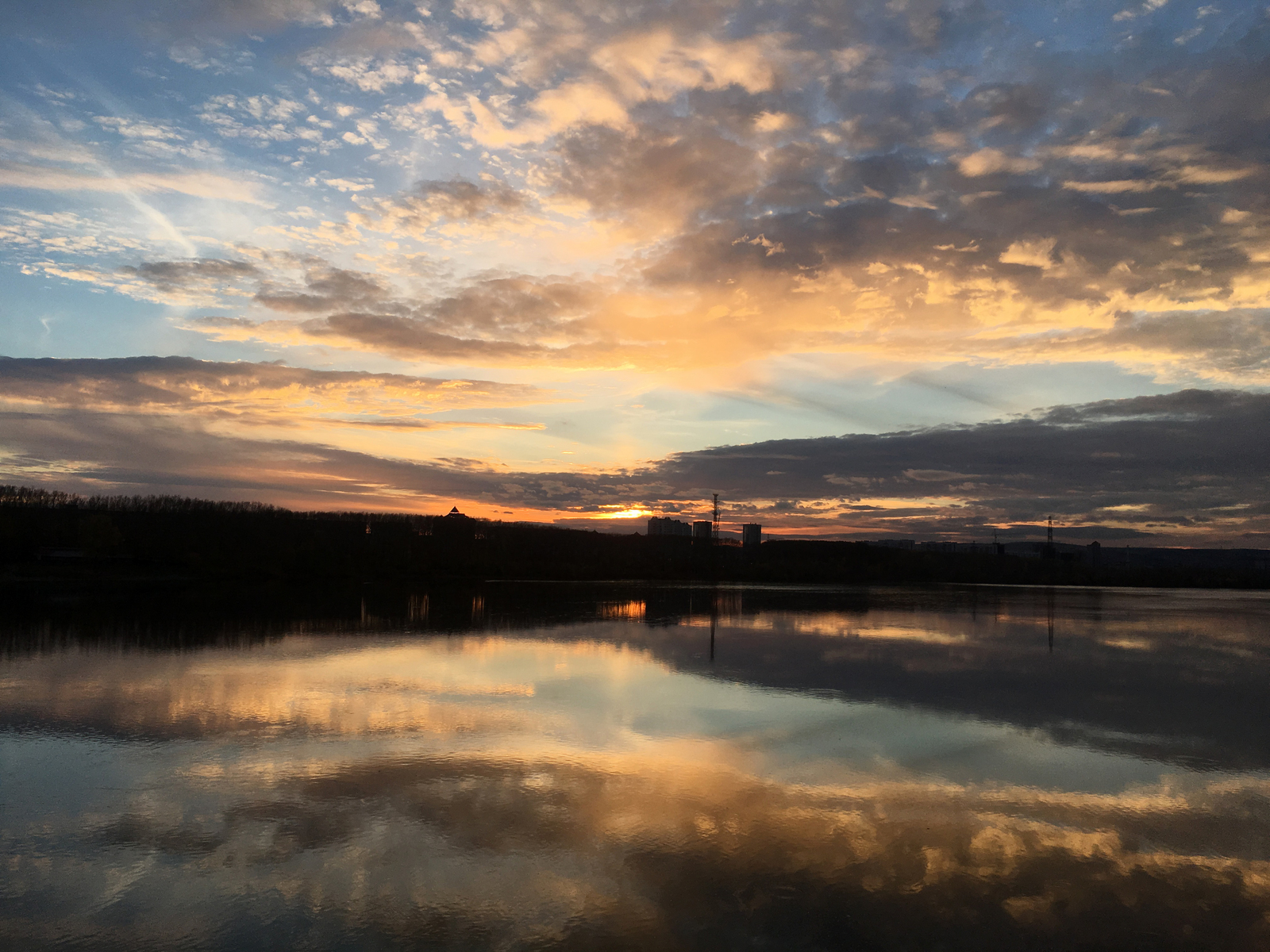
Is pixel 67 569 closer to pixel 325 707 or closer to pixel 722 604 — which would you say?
pixel 722 604

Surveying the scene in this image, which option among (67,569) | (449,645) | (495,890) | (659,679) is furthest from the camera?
(67,569)

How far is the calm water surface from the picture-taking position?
5.91 meters

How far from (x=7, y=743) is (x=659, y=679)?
10.7 metres

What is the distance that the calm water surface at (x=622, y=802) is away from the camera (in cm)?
591

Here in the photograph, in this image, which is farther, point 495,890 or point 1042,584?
point 1042,584

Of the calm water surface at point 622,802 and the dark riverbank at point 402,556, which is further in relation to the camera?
the dark riverbank at point 402,556

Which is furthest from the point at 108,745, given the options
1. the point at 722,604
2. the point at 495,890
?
the point at 722,604

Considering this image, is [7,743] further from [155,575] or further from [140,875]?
[155,575]

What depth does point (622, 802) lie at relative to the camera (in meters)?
8.52

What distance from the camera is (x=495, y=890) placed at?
632 cm

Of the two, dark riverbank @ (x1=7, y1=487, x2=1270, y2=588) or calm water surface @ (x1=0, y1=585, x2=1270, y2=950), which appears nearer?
calm water surface @ (x1=0, y1=585, x2=1270, y2=950)

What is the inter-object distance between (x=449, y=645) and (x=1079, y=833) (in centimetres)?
1637

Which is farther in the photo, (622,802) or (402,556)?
(402,556)

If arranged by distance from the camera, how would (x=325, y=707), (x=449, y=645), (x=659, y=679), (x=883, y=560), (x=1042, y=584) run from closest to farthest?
(x=325, y=707) < (x=659, y=679) < (x=449, y=645) < (x=1042, y=584) < (x=883, y=560)
